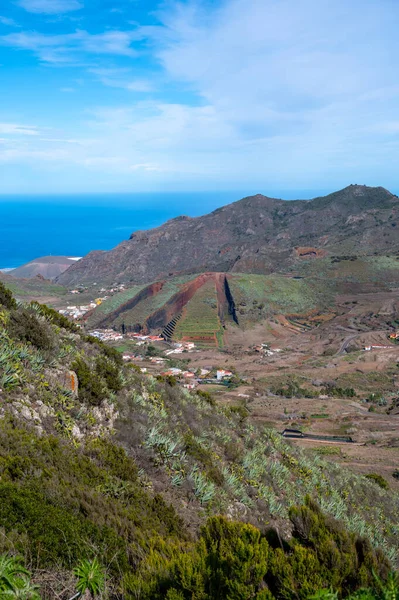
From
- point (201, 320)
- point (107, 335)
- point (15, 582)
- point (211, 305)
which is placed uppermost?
point (15, 582)

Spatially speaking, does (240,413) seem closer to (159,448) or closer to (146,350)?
(159,448)

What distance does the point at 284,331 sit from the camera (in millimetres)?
65125

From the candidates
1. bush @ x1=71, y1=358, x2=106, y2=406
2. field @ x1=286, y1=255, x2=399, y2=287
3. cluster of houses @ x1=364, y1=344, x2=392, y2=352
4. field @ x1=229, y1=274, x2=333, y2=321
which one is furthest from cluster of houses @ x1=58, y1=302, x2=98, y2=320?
bush @ x1=71, y1=358, x2=106, y2=406

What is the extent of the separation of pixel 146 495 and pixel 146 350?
5177 centimetres

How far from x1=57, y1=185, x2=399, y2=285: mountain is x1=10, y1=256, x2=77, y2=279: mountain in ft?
42.7

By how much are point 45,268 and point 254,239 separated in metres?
75.4

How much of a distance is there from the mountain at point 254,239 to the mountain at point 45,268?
13020 millimetres

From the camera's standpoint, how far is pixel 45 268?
489 feet

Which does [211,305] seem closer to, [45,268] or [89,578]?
[89,578]

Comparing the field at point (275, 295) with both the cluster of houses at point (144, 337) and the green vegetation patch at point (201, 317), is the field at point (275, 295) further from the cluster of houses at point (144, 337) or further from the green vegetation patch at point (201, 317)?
the cluster of houses at point (144, 337)

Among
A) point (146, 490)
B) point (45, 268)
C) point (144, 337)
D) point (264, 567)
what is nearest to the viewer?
point (264, 567)

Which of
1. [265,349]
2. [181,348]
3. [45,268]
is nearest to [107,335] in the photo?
[181,348]

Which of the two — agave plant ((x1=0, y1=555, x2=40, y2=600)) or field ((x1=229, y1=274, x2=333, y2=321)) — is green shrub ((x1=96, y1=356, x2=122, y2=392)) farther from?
field ((x1=229, y1=274, x2=333, y2=321))

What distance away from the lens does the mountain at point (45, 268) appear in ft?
467
